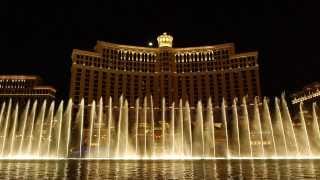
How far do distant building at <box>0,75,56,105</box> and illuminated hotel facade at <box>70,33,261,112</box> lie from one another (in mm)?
23978

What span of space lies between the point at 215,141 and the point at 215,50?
73.0m

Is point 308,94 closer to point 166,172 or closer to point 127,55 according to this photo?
point 127,55

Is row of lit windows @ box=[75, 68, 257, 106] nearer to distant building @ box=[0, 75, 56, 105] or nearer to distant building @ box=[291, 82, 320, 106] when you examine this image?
distant building @ box=[291, 82, 320, 106]

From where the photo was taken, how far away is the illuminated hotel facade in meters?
113

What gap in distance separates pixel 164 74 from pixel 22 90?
195 ft

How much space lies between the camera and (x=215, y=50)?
4781 inches

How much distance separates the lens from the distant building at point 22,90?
410ft

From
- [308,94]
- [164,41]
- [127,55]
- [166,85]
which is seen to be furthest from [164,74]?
[308,94]

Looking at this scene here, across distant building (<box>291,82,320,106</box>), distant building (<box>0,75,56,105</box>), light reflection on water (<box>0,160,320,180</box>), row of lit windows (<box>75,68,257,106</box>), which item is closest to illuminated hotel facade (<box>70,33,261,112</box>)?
row of lit windows (<box>75,68,257,106</box>)

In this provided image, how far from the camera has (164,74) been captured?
118625mm

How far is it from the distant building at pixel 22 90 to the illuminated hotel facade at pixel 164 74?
24.0 metres

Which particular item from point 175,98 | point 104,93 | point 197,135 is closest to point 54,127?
point 197,135

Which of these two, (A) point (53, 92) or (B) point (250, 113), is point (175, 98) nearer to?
(B) point (250, 113)

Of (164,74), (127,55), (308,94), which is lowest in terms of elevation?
(308,94)
